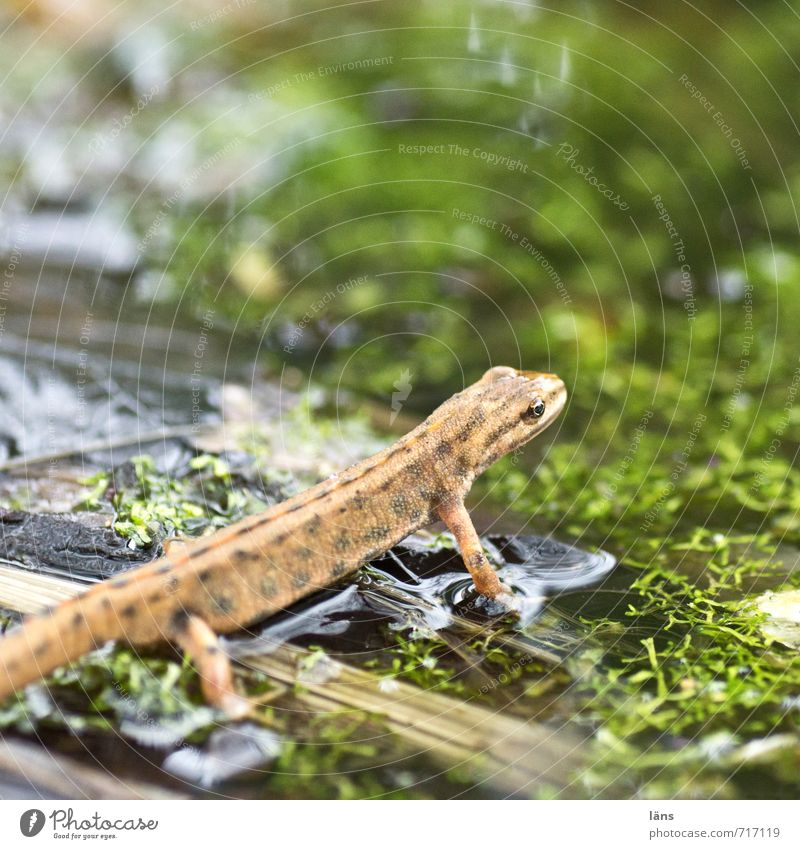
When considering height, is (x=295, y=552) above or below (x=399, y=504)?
below

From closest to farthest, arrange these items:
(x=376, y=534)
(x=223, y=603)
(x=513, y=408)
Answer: (x=223, y=603) < (x=376, y=534) < (x=513, y=408)

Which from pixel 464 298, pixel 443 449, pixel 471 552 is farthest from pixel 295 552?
pixel 464 298

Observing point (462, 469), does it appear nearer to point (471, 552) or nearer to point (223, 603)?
point (471, 552)

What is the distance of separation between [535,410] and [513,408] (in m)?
0.15

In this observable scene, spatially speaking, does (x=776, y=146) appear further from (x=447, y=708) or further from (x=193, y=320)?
(x=447, y=708)

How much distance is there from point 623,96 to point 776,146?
212cm

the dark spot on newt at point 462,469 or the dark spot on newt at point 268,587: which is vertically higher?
the dark spot on newt at point 462,469

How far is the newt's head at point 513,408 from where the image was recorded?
18.3ft

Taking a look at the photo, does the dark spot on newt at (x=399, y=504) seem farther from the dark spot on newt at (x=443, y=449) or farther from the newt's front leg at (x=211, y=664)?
the newt's front leg at (x=211, y=664)

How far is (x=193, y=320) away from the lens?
8.86 metres

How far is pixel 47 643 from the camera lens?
13.7 feet

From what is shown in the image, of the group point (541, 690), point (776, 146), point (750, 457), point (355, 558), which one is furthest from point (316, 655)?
point (776, 146)

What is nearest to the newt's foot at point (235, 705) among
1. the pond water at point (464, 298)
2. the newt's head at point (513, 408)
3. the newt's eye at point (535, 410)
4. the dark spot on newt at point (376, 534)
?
the pond water at point (464, 298)
